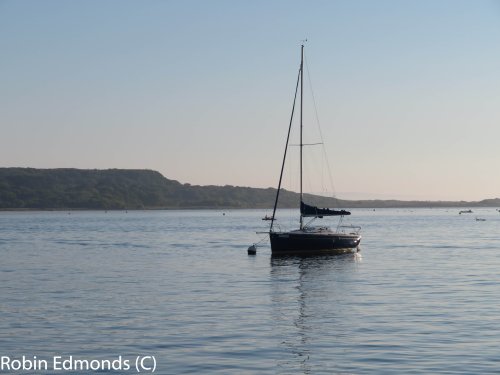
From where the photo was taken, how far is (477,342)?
80.2 feet

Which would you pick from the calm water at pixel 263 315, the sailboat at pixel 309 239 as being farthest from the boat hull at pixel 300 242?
the calm water at pixel 263 315

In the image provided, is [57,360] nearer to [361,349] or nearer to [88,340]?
[88,340]

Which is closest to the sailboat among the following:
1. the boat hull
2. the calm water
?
the boat hull

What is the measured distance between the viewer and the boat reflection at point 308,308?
905 inches

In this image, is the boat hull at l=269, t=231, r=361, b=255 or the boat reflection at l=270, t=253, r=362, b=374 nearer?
the boat reflection at l=270, t=253, r=362, b=374

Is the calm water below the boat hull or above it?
below

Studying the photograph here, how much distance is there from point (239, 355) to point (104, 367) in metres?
3.85

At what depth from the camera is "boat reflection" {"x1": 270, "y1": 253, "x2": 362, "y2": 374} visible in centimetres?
2298

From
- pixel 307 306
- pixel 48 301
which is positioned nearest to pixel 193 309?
pixel 307 306

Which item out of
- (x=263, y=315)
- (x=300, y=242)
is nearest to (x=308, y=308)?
(x=263, y=315)

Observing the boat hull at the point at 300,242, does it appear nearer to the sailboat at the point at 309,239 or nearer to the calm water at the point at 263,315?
the sailboat at the point at 309,239

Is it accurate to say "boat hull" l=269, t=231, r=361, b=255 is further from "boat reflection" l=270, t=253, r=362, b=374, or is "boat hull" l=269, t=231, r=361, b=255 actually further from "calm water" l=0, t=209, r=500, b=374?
"calm water" l=0, t=209, r=500, b=374

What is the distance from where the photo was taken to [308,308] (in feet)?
107

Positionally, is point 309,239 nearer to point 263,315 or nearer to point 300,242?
point 300,242
